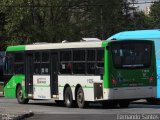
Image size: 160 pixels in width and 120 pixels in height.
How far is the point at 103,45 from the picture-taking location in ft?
77.3

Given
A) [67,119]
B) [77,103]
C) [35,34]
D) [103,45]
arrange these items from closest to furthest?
[67,119]
[103,45]
[77,103]
[35,34]

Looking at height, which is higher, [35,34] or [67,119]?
[35,34]

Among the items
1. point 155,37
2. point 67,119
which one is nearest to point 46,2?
point 155,37

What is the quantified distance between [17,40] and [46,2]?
16.3 feet

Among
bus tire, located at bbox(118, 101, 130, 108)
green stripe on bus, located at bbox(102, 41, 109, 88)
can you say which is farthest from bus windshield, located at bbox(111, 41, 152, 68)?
bus tire, located at bbox(118, 101, 130, 108)

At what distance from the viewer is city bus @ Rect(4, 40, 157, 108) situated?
23.5m

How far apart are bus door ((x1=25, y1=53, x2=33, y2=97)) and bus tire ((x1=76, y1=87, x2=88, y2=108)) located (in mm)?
4446

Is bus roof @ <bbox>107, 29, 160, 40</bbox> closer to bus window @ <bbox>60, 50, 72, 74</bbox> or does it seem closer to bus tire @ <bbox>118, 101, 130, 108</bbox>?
bus tire @ <bbox>118, 101, 130, 108</bbox>

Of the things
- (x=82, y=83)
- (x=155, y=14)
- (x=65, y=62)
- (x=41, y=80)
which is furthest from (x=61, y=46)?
(x=155, y=14)

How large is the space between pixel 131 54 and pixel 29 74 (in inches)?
267

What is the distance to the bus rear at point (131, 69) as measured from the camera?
2345 cm

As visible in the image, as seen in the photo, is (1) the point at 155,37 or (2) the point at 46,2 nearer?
(1) the point at 155,37

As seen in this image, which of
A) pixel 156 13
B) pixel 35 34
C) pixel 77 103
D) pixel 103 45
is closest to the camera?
pixel 103 45

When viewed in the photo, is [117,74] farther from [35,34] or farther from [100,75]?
[35,34]
